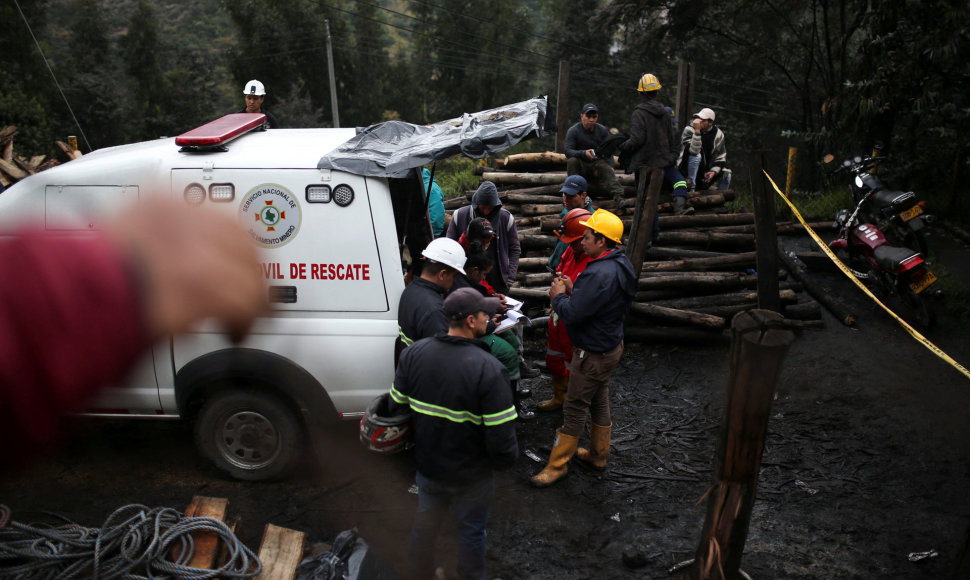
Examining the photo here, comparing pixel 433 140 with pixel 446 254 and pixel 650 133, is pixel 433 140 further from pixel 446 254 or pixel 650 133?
pixel 650 133

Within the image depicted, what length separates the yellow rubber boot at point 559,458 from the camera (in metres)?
5.38

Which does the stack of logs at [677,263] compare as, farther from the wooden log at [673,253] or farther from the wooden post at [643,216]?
the wooden post at [643,216]

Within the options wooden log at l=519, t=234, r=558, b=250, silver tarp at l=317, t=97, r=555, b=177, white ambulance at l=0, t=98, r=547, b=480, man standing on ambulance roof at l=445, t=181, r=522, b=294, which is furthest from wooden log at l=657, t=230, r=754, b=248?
white ambulance at l=0, t=98, r=547, b=480

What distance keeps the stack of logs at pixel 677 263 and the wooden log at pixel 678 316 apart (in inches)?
0.4

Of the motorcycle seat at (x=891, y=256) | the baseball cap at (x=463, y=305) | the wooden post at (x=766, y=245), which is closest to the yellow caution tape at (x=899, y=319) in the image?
the wooden post at (x=766, y=245)

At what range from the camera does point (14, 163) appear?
29.8 ft

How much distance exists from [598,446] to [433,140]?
2665 mm

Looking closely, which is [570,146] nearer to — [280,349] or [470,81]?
[280,349]

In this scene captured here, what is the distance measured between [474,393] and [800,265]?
7245mm

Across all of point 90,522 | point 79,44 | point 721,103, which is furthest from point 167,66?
point 90,522

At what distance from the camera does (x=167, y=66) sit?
39.7 meters

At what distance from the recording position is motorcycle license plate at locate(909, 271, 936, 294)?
7.48 m

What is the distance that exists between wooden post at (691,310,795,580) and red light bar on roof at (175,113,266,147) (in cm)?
363

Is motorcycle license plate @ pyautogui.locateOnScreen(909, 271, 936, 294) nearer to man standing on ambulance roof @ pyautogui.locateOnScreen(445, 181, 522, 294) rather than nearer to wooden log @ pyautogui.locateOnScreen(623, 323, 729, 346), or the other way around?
wooden log @ pyautogui.locateOnScreen(623, 323, 729, 346)
